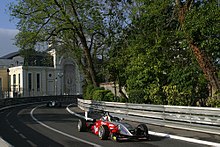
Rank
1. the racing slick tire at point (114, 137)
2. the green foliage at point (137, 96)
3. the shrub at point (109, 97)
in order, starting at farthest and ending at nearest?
the shrub at point (109, 97) < the green foliage at point (137, 96) < the racing slick tire at point (114, 137)

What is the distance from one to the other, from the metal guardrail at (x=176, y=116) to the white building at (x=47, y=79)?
2012 inches

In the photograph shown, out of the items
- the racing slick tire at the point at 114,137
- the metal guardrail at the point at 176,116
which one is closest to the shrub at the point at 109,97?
the metal guardrail at the point at 176,116

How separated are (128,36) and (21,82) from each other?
45786mm

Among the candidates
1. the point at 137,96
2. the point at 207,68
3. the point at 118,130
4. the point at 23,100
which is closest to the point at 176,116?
the point at 118,130

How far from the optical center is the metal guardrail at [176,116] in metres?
12.4

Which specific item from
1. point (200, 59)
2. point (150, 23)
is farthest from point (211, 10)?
point (150, 23)

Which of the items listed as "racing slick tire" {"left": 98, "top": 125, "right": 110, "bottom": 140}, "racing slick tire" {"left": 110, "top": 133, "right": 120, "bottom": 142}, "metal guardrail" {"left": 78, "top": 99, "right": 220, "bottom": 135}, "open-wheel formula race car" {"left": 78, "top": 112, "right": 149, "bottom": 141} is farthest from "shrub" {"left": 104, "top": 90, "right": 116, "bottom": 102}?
"racing slick tire" {"left": 110, "top": 133, "right": 120, "bottom": 142}

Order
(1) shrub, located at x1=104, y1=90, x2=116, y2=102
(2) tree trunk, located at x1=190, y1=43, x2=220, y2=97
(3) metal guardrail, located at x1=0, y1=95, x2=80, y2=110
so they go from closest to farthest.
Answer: (2) tree trunk, located at x1=190, y1=43, x2=220, y2=97, (1) shrub, located at x1=104, y1=90, x2=116, y2=102, (3) metal guardrail, located at x1=0, y1=95, x2=80, y2=110

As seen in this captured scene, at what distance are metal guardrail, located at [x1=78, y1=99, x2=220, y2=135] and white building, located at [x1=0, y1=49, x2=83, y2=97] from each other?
168 ft

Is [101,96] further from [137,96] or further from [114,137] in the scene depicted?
[114,137]

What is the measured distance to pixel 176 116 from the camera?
14.4 metres

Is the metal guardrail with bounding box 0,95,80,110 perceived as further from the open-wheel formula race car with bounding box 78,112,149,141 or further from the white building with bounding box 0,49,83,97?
the open-wheel formula race car with bounding box 78,112,149,141

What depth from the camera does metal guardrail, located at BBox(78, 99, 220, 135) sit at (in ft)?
40.5

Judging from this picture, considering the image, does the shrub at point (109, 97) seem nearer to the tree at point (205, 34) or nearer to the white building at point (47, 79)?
the tree at point (205, 34)
